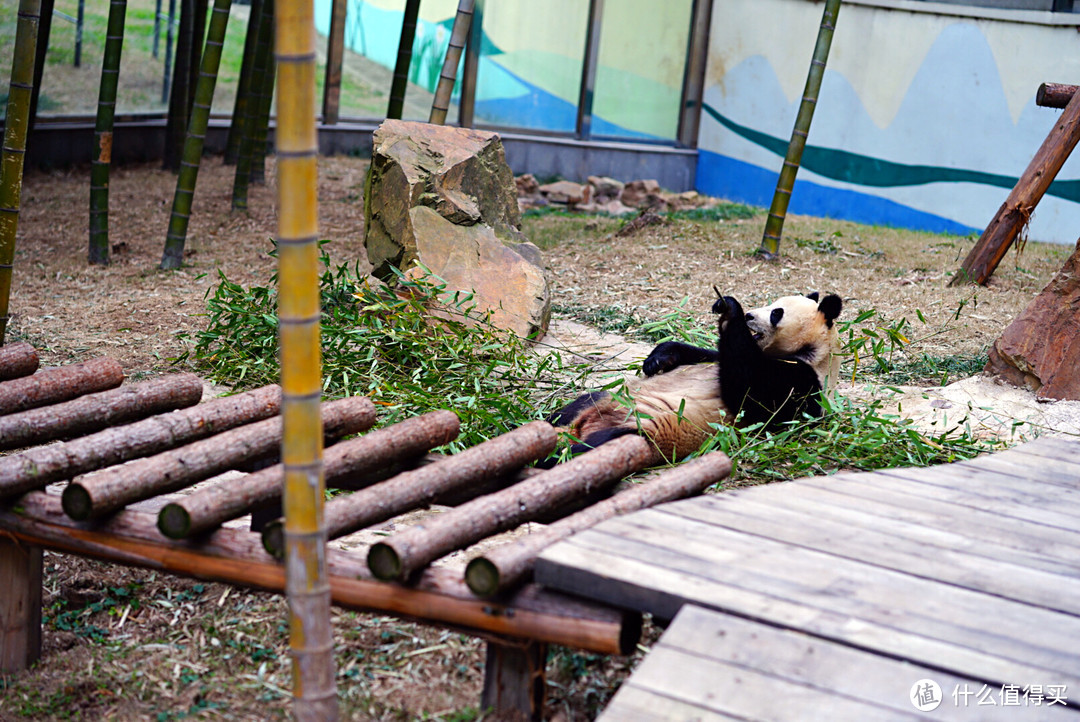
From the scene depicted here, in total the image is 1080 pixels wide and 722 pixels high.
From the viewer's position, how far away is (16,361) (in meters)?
3.01

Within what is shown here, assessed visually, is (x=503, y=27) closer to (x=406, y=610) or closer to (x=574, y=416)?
(x=574, y=416)

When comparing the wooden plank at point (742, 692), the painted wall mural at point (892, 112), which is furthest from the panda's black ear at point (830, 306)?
the painted wall mural at point (892, 112)

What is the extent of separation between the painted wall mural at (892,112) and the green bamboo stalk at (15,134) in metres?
8.76

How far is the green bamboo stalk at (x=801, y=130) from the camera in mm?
6535

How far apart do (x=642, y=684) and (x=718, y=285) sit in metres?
4.80

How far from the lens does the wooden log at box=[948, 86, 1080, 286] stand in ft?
19.4

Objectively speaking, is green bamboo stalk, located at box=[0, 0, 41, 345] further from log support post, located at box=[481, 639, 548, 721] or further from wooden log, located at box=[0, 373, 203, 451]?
log support post, located at box=[481, 639, 548, 721]

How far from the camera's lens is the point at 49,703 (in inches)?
87.7

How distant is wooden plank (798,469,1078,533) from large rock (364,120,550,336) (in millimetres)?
2302

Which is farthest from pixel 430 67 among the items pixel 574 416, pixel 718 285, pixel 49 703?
pixel 49 703

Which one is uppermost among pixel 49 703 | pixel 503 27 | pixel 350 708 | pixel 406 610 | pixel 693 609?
pixel 503 27

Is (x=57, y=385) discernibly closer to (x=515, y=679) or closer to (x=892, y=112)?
(x=515, y=679)

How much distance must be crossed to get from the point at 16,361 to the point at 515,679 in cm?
199

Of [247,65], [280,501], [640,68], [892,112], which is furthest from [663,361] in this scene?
[640,68]
